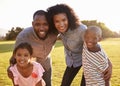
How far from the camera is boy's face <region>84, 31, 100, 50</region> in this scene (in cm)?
449

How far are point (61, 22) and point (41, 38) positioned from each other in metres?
0.54

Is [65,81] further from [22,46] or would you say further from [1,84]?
[1,84]

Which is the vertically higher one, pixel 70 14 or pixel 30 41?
pixel 70 14

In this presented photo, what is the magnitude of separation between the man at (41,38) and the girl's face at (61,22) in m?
0.15

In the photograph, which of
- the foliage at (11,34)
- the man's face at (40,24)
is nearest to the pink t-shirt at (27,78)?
the man's face at (40,24)

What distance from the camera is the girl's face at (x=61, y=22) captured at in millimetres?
4828

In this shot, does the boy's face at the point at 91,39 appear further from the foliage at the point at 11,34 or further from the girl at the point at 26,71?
the foliage at the point at 11,34

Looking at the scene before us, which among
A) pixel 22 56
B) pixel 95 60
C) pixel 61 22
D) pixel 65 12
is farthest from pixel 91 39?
pixel 22 56

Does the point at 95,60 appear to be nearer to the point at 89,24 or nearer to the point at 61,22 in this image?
the point at 61,22

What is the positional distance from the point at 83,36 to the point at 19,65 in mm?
1017

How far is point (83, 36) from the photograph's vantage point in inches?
190

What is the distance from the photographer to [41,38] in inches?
205

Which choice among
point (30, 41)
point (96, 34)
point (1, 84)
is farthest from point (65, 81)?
point (1, 84)

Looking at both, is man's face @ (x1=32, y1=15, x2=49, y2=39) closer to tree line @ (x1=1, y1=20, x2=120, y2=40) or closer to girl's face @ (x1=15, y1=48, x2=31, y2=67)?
girl's face @ (x1=15, y1=48, x2=31, y2=67)
